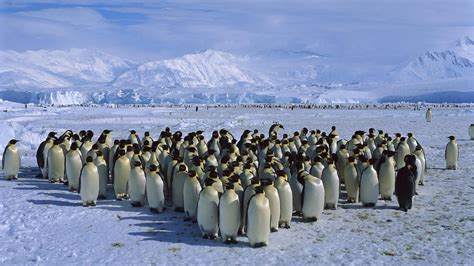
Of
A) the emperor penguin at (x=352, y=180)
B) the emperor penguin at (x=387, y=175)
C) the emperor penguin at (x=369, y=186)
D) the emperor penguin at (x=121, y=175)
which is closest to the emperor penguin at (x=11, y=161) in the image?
the emperor penguin at (x=121, y=175)

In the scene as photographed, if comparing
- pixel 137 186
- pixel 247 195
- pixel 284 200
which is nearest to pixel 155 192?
pixel 137 186

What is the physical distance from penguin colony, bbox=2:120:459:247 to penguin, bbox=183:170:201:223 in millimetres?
15

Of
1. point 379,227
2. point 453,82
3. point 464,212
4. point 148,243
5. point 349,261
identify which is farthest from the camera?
point 453,82

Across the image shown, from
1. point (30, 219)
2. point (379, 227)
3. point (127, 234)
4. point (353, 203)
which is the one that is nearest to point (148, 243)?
point (127, 234)

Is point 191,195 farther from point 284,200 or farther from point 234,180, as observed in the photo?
point 284,200

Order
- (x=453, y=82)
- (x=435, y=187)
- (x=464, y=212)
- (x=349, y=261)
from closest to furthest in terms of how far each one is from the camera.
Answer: (x=349, y=261)
(x=464, y=212)
(x=435, y=187)
(x=453, y=82)

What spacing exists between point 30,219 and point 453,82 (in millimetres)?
154228

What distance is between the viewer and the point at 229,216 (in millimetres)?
7297

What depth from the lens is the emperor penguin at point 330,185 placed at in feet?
29.8

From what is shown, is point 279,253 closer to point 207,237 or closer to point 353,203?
point 207,237

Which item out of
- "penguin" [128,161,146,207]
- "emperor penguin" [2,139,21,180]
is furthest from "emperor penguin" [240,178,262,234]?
"emperor penguin" [2,139,21,180]

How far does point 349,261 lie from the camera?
6688 mm

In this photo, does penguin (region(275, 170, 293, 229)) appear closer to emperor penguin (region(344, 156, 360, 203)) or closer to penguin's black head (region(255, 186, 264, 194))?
penguin's black head (region(255, 186, 264, 194))

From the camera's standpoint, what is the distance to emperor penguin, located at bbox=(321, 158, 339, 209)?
9.09 metres
